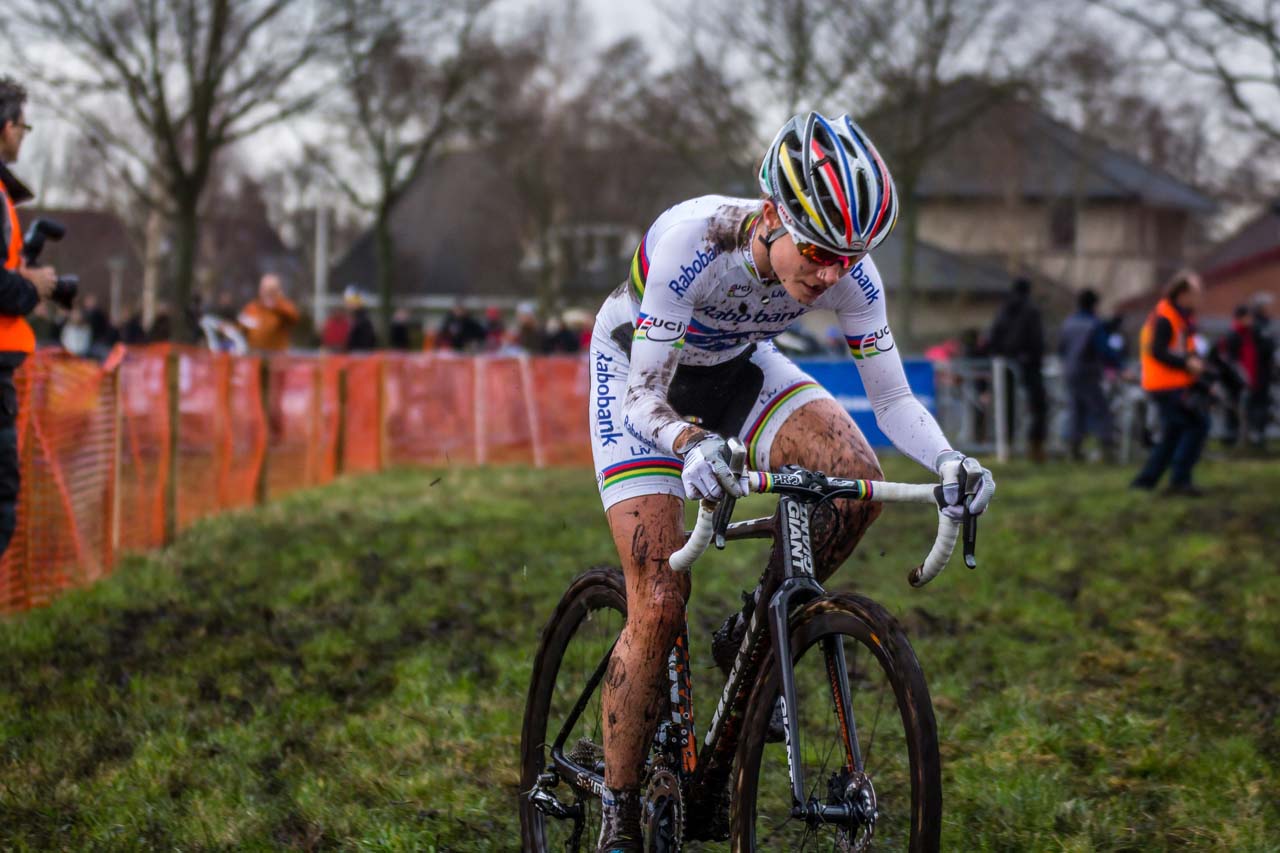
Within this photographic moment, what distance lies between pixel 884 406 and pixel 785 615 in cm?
77

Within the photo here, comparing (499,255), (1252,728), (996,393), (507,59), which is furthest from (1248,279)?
(1252,728)

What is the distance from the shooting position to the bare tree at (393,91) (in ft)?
84.7

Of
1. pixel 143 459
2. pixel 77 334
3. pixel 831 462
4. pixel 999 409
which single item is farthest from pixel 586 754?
pixel 77 334

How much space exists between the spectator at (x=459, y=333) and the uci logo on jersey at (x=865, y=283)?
19.6 meters

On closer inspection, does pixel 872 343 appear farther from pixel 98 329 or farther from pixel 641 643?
pixel 98 329

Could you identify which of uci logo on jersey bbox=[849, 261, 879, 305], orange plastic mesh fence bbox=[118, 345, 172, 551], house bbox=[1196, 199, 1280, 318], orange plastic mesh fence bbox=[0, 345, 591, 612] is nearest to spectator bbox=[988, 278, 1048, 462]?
orange plastic mesh fence bbox=[0, 345, 591, 612]

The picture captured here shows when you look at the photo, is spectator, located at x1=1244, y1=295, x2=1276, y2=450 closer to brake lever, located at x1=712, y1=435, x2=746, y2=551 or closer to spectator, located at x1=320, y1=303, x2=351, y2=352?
spectator, located at x1=320, y1=303, x2=351, y2=352

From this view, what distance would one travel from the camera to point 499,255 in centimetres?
5762

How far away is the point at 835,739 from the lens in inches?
134

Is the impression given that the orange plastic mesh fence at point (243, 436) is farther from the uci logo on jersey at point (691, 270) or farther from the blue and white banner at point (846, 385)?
the uci logo on jersey at point (691, 270)

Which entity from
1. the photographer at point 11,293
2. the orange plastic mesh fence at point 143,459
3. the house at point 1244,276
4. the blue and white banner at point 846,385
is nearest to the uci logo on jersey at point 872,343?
the photographer at point 11,293

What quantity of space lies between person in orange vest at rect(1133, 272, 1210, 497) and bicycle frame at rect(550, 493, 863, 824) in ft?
31.0

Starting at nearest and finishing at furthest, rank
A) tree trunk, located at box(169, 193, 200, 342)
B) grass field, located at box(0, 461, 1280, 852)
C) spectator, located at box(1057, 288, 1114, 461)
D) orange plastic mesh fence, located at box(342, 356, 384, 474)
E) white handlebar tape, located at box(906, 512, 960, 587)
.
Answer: white handlebar tape, located at box(906, 512, 960, 587), grass field, located at box(0, 461, 1280, 852), orange plastic mesh fence, located at box(342, 356, 384, 474), spectator, located at box(1057, 288, 1114, 461), tree trunk, located at box(169, 193, 200, 342)

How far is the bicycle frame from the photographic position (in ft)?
10.6
